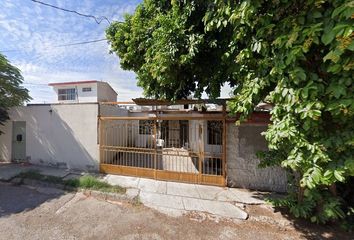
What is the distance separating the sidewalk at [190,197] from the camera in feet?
15.2

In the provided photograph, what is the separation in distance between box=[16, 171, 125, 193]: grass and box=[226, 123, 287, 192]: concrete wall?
3333 mm

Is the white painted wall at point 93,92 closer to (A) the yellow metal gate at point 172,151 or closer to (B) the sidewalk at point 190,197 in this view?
(A) the yellow metal gate at point 172,151

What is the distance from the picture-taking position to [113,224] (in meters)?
4.07

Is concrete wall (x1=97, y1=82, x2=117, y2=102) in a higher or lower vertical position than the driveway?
higher

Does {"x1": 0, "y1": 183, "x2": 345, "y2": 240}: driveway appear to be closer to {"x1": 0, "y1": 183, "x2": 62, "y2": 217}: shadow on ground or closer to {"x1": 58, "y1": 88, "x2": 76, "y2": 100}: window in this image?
{"x1": 0, "y1": 183, "x2": 62, "y2": 217}: shadow on ground

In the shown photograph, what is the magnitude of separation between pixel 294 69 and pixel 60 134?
809cm

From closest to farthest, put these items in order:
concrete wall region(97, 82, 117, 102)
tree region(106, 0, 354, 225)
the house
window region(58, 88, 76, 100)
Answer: tree region(106, 0, 354, 225) < the house < concrete wall region(97, 82, 117, 102) < window region(58, 88, 76, 100)

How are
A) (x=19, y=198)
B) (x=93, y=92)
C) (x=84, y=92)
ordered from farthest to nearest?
1. (x=84, y=92)
2. (x=93, y=92)
3. (x=19, y=198)

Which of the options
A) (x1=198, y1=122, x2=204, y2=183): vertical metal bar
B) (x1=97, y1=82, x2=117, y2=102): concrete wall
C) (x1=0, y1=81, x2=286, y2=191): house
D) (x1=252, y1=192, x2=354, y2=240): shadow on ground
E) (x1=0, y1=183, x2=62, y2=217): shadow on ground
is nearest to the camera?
(x1=252, y1=192, x2=354, y2=240): shadow on ground

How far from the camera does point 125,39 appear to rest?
561 centimetres

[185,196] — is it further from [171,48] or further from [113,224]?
[171,48]

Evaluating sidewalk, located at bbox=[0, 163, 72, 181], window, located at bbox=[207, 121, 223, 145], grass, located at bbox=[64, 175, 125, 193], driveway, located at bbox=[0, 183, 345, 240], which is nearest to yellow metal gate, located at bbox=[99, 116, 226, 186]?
window, located at bbox=[207, 121, 223, 145]

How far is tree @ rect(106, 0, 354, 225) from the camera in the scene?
2.42m

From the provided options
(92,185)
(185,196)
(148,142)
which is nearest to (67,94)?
(148,142)
